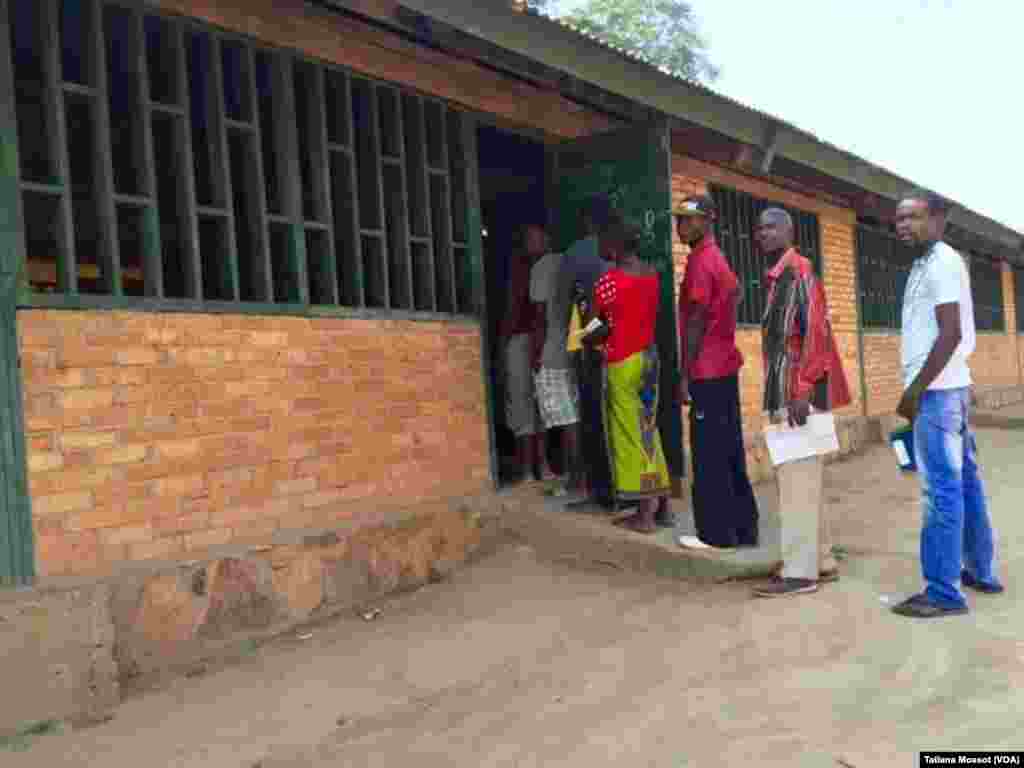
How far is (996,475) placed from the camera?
28.2ft

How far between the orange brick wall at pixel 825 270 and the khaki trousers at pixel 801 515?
3.20m

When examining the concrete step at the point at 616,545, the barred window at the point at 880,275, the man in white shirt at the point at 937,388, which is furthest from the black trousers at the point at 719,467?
the barred window at the point at 880,275

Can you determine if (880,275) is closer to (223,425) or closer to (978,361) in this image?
(978,361)

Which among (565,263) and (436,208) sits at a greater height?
(436,208)

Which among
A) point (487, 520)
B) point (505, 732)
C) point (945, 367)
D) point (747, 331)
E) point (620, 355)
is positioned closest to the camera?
point (505, 732)

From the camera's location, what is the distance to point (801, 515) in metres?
4.73

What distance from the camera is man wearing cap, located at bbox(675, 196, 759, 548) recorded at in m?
5.03

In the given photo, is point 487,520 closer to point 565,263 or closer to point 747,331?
point 565,263

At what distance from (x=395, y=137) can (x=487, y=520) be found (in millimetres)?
2214

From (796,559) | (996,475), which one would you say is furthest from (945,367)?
(996,475)

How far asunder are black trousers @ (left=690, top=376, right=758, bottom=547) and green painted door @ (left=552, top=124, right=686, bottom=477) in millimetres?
901

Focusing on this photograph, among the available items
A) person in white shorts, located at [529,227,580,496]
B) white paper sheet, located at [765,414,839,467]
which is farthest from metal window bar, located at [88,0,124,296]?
white paper sheet, located at [765,414,839,467]

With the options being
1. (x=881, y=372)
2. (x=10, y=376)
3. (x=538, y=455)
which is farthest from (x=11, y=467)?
(x=881, y=372)

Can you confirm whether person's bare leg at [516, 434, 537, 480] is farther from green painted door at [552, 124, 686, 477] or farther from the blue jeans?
the blue jeans
